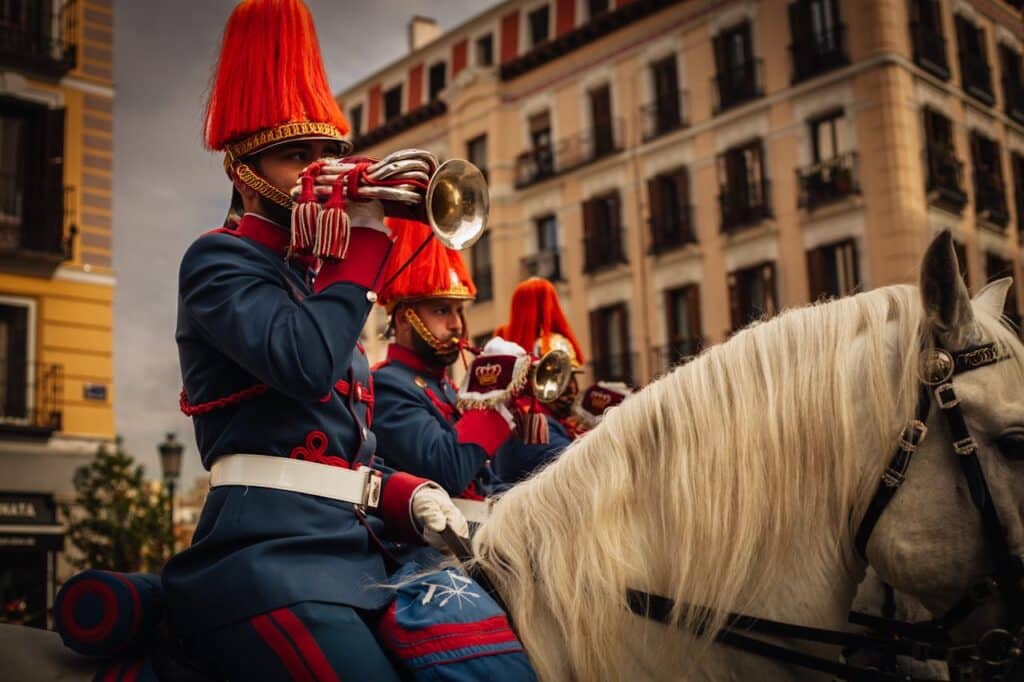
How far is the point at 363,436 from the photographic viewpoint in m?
2.55

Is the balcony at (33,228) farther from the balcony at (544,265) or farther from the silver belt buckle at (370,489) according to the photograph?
the silver belt buckle at (370,489)

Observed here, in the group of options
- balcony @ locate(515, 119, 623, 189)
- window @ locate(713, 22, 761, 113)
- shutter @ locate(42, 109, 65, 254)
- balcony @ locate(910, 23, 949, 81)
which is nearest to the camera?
shutter @ locate(42, 109, 65, 254)

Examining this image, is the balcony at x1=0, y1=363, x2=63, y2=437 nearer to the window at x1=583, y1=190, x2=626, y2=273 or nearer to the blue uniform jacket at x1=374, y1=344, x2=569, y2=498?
the window at x1=583, y1=190, x2=626, y2=273

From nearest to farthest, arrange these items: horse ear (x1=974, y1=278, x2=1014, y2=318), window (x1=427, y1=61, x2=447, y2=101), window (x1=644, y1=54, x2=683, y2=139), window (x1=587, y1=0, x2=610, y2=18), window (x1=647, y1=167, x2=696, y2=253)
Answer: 1. horse ear (x1=974, y1=278, x2=1014, y2=318)
2. window (x1=647, y1=167, x2=696, y2=253)
3. window (x1=644, y1=54, x2=683, y2=139)
4. window (x1=587, y1=0, x2=610, y2=18)
5. window (x1=427, y1=61, x2=447, y2=101)

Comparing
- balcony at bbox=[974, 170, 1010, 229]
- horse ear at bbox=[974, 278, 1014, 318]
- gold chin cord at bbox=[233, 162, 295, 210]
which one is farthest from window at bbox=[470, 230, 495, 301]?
horse ear at bbox=[974, 278, 1014, 318]

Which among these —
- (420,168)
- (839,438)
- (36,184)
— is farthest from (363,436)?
(36,184)

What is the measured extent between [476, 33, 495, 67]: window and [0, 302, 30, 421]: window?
49.8ft

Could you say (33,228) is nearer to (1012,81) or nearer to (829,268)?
(829,268)

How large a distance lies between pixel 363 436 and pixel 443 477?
4.24 ft

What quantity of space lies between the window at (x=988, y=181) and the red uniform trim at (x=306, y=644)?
70.1 ft

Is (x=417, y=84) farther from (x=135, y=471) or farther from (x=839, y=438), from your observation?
(x=839, y=438)

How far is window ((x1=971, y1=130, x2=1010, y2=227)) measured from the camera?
21312mm

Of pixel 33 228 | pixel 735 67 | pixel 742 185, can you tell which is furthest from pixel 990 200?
pixel 33 228

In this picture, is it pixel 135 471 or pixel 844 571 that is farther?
pixel 135 471
